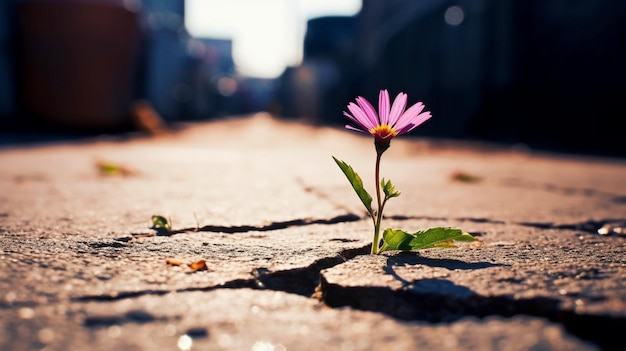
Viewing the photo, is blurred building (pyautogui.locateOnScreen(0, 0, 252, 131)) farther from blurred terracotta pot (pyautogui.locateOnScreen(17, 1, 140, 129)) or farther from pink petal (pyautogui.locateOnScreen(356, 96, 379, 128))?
pink petal (pyautogui.locateOnScreen(356, 96, 379, 128))

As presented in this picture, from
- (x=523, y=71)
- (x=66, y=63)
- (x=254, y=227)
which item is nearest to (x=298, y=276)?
(x=254, y=227)

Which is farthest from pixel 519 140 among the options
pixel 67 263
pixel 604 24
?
pixel 67 263

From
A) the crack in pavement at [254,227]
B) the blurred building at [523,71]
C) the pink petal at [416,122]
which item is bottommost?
the crack in pavement at [254,227]

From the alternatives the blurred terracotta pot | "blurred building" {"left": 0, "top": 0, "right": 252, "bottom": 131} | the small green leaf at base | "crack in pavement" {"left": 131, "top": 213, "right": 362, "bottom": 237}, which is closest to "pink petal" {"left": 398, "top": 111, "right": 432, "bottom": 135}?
the small green leaf at base

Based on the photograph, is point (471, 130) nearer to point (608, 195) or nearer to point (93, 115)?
point (93, 115)

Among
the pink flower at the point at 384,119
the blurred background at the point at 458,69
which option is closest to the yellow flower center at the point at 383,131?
the pink flower at the point at 384,119

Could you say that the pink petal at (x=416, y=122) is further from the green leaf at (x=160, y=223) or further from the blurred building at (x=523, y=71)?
the blurred building at (x=523, y=71)

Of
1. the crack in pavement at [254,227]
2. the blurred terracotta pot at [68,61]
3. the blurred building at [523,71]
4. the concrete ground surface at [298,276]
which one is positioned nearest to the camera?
the concrete ground surface at [298,276]

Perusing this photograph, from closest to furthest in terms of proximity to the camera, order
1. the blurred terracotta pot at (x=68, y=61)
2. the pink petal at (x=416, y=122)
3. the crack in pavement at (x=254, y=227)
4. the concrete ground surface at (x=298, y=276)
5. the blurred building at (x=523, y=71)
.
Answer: the concrete ground surface at (x=298, y=276) < the pink petal at (x=416, y=122) < the crack in pavement at (x=254, y=227) < the blurred building at (x=523, y=71) < the blurred terracotta pot at (x=68, y=61)
